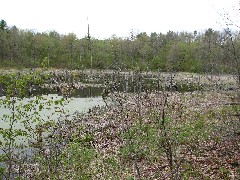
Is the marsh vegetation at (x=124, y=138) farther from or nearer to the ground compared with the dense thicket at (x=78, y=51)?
nearer to the ground

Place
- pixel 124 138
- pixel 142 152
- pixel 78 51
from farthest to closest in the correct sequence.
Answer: pixel 78 51 → pixel 124 138 → pixel 142 152

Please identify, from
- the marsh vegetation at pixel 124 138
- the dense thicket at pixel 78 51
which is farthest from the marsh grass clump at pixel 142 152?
the dense thicket at pixel 78 51

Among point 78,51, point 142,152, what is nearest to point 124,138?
point 142,152

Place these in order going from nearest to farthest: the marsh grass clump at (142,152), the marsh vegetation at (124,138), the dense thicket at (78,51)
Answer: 1. the marsh vegetation at (124,138)
2. the marsh grass clump at (142,152)
3. the dense thicket at (78,51)

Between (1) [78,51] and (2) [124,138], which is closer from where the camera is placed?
(2) [124,138]

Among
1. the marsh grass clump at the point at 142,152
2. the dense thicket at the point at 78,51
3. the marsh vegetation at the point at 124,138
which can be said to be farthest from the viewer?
the dense thicket at the point at 78,51

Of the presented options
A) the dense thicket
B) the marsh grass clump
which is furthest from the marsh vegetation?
the dense thicket

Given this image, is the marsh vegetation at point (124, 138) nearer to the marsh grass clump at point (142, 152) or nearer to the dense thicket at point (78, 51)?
the marsh grass clump at point (142, 152)

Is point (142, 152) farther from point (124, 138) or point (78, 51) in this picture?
point (78, 51)

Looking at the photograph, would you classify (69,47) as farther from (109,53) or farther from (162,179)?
(162,179)

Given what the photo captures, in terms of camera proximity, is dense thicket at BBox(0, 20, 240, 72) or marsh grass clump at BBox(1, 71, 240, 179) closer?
marsh grass clump at BBox(1, 71, 240, 179)

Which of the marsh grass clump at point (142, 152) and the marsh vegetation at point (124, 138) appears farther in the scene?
the marsh grass clump at point (142, 152)

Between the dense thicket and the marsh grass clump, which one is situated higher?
the dense thicket

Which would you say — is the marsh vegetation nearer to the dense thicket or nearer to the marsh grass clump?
the marsh grass clump
